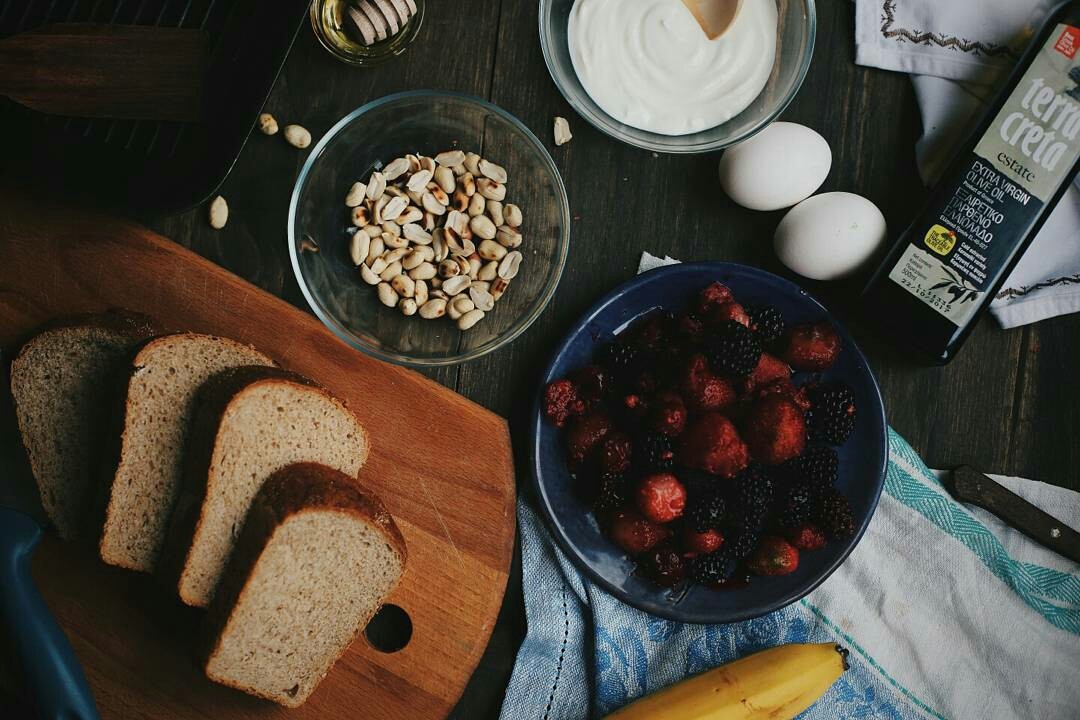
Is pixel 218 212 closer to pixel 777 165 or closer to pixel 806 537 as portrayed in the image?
pixel 777 165

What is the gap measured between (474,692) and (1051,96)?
4.48 feet

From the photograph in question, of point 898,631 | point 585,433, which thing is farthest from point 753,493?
point 898,631

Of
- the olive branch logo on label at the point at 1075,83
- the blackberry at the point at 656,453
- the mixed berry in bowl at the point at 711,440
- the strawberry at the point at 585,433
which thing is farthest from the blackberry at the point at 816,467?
the olive branch logo on label at the point at 1075,83

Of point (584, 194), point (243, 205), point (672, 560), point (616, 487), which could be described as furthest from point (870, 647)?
point (243, 205)

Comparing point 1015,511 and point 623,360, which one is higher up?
point 623,360

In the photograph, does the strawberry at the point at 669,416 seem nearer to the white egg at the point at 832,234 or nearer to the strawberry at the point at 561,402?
the strawberry at the point at 561,402

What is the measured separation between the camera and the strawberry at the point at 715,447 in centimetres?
133

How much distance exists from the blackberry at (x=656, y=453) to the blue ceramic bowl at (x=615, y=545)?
0.15 meters

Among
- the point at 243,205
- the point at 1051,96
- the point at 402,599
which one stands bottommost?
the point at 402,599

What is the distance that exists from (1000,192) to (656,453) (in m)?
0.69

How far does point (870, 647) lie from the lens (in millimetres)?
1463

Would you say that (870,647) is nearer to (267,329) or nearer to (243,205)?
(267,329)

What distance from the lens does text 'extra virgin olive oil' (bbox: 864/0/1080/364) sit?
51.3 inches

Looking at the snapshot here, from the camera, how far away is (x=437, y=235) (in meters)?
1.44
